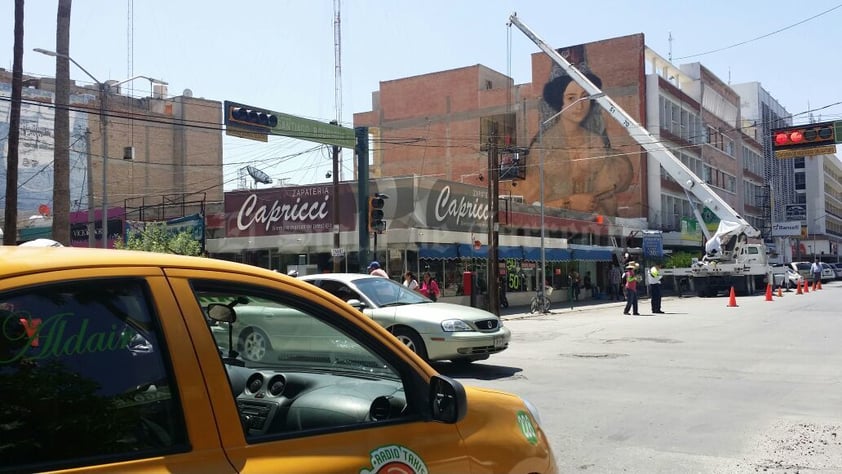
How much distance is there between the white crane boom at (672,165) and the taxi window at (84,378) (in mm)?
35752

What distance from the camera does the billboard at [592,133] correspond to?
2141 inches

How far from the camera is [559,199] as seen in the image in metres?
57.4

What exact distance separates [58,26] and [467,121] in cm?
4379

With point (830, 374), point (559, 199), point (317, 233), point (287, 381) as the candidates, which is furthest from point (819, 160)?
point (287, 381)

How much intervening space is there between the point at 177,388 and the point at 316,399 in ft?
2.70

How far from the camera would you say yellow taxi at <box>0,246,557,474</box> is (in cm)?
192

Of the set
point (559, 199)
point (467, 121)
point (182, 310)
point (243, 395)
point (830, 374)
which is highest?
point (467, 121)

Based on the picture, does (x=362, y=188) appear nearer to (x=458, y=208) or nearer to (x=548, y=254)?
(x=458, y=208)

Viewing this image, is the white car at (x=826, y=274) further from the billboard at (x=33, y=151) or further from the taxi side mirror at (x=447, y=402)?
the taxi side mirror at (x=447, y=402)

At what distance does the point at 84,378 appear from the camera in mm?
2033

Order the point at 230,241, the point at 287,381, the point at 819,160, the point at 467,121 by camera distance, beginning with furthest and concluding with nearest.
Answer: the point at 819,160 → the point at 467,121 → the point at 230,241 → the point at 287,381

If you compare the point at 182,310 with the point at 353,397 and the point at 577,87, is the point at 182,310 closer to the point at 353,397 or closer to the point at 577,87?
the point at 353,397

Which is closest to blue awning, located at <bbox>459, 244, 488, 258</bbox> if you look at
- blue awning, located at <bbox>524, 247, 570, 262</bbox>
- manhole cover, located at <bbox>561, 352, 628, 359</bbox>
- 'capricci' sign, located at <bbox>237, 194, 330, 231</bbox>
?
blue awning, located at <bbox>524, 247, 570, 262</bbox>

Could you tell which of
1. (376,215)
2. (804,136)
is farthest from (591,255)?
(376,215)
